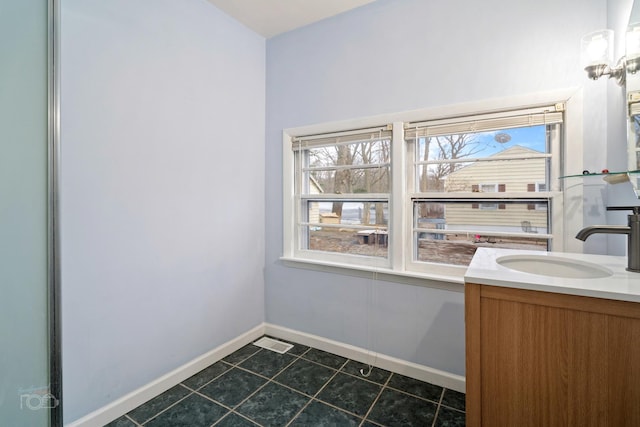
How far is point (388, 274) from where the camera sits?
2172 mm

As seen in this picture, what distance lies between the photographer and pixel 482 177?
1931 mm

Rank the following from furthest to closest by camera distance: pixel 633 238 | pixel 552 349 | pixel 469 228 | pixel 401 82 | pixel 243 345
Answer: pixel 243 345 → pixel 401 82 → pixel 469 228 → pixel 633 238 → pixel 552 349

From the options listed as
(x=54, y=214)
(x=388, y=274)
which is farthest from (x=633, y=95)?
(x=54, y=214)

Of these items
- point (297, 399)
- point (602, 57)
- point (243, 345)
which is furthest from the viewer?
point (243, 345)

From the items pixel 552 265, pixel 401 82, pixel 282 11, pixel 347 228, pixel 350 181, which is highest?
pixel 282 11

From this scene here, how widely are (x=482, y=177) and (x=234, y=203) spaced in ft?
Answer: 5.96

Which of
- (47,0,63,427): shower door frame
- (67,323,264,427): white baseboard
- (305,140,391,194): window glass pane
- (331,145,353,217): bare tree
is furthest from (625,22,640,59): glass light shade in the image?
(67,323,264,427): white baseboard

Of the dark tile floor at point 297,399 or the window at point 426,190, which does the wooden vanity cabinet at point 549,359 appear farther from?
the window at point 426,190

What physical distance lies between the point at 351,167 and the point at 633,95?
5.14 feet

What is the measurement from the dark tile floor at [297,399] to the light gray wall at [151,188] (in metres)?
0.23

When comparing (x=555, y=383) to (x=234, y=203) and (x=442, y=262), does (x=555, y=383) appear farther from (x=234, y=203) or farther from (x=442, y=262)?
(x=234, y=203)

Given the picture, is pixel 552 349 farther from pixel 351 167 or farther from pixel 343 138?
pixel 343 138

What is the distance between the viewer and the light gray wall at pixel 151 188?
5.08 ft

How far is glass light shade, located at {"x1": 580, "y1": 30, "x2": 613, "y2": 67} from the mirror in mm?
75
